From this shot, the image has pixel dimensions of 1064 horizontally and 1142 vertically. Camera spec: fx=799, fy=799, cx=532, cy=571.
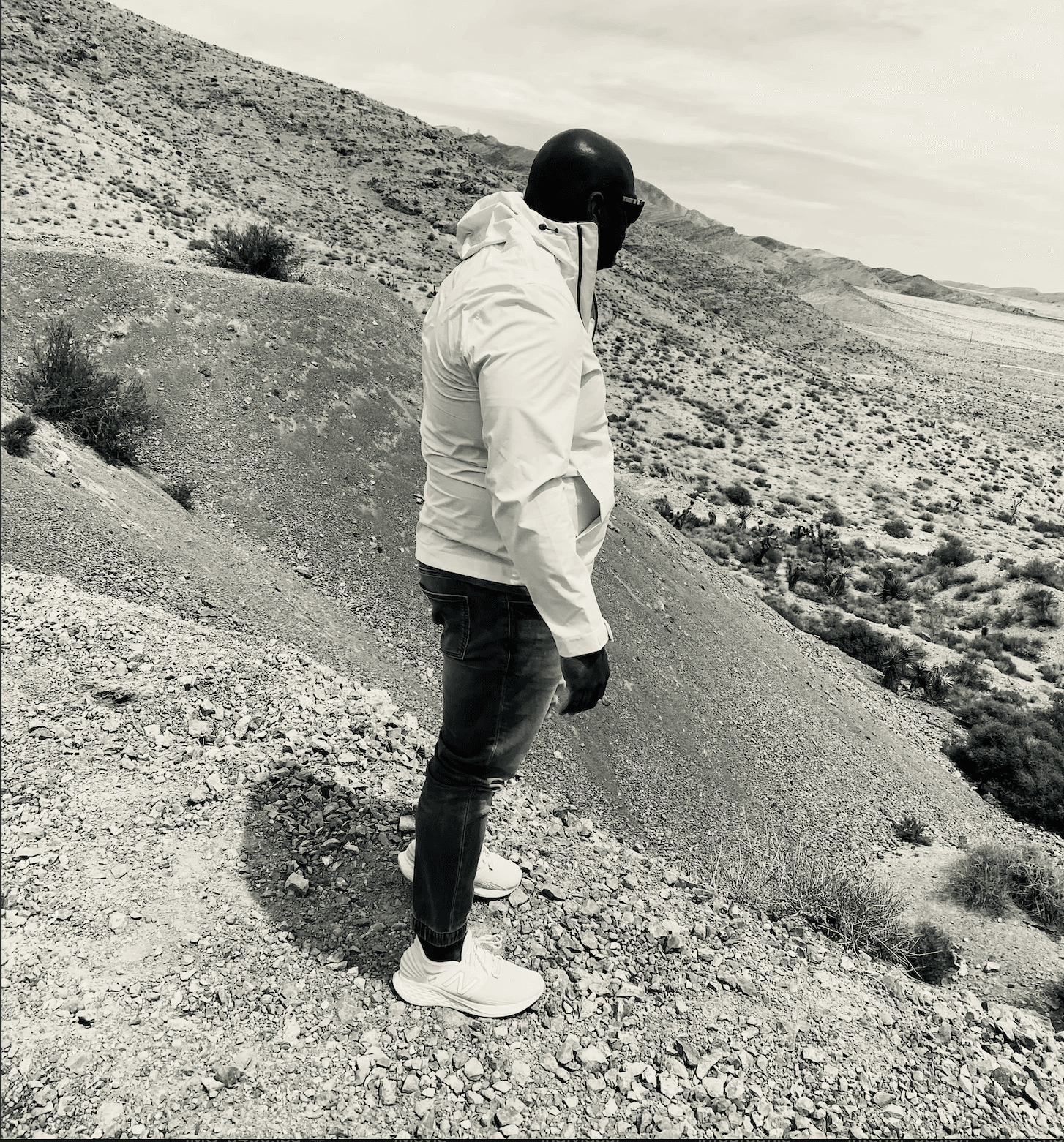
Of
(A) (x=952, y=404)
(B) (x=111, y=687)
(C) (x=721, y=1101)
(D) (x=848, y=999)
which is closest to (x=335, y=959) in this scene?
(C) (x=721, y=1101)

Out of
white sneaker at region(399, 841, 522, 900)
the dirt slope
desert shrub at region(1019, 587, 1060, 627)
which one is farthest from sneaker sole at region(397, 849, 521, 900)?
desert shrub at region(1019, 587, 1060, 627)

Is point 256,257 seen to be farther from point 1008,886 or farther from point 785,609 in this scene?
point 1008,886

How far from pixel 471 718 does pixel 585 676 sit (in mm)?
452

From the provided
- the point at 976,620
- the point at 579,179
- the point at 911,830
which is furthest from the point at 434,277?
the point at 579,179

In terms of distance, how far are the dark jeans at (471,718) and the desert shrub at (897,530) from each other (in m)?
23.0

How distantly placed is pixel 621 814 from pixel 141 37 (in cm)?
5700

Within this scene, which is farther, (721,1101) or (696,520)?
(696,520)

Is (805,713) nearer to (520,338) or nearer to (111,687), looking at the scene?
(111,687)

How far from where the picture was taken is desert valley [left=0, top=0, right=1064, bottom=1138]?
2.42m

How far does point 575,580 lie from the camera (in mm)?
1905

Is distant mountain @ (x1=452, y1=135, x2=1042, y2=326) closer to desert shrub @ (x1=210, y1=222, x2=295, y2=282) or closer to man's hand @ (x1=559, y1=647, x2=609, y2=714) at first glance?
desert shrub @ (x1=210, y1=222, x2=295, y2=282)

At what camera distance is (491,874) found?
3150 millimetres

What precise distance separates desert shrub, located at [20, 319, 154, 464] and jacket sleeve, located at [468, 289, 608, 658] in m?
5.34

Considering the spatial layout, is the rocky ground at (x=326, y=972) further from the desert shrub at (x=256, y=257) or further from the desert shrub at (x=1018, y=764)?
the desert shrub at (x=256, y=257)
